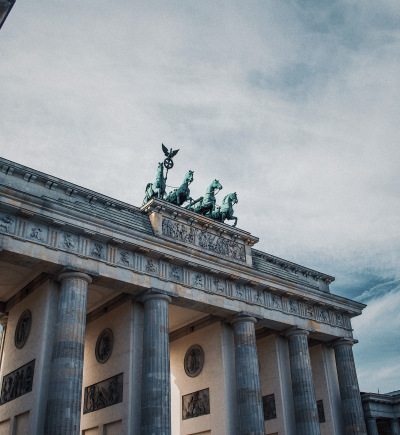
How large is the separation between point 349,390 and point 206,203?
576 inches

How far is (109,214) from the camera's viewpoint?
81.5 feet

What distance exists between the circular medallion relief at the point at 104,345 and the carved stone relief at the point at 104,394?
1179 mm

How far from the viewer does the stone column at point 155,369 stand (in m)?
21.1

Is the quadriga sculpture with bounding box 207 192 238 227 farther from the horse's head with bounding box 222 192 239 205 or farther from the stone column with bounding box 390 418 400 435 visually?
the stone column with bounding box 390 418 400 435

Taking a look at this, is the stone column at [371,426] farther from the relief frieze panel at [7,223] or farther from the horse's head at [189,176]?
the relief frieze panel at [7,223]

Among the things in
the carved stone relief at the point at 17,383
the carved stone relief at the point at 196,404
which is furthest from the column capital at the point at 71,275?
the carved stone relief at the point at 196,404

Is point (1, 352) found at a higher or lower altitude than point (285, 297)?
lower

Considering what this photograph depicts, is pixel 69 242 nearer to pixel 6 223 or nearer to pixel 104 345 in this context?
pixel 6 223

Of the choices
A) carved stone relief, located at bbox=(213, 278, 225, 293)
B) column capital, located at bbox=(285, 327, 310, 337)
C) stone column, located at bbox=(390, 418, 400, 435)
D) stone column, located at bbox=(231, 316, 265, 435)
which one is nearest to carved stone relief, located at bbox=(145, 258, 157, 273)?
carved stone relief, located at bbox=(213, 278, 225, 293)

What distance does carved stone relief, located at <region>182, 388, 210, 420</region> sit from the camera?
27109 millimetres

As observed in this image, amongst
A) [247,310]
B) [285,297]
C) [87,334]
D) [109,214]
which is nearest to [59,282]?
[109,214]

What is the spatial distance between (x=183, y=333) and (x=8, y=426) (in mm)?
11764

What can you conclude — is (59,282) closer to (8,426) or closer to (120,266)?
(120,266)

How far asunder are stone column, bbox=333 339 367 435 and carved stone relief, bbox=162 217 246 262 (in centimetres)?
968
